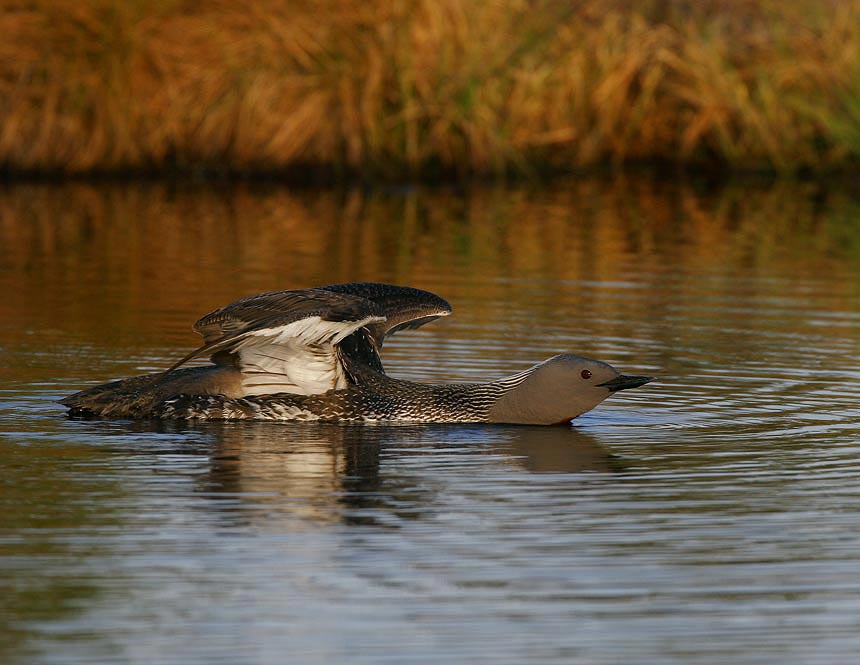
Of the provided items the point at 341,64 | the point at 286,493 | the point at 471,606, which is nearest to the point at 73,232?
the point at 341,64

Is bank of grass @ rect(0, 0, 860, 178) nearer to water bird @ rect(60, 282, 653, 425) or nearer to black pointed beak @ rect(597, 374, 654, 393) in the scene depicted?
water bird @ rect(60, 282, 653, 425)

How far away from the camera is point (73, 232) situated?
56.5 ft

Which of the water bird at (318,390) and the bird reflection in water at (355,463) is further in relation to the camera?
the water bird at (318,390)

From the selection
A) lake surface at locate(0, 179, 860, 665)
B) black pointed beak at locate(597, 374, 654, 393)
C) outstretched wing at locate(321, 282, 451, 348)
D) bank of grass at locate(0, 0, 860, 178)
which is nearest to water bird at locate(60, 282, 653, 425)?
black pointed beak at locate(597, 374, 654, 393)

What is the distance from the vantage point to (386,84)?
891 inches

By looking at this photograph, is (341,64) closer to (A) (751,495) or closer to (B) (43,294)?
(B) (43,294)

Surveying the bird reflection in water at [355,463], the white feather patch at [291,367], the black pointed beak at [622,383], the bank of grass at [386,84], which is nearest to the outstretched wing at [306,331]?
the white feather patch at [291,367]

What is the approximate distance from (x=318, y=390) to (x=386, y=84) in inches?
557

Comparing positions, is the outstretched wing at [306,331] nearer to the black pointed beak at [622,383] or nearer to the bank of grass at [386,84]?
the black pointed beak at [622,383]

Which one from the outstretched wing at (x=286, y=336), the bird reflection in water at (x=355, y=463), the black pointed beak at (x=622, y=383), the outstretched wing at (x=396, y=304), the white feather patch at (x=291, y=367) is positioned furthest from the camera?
the outstretched wing at (x=396, y=304)

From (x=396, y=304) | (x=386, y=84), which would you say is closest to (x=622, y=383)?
(x=396, y=304)

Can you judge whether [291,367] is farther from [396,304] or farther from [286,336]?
[396,304]

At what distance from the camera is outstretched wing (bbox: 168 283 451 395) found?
8273 millimetres

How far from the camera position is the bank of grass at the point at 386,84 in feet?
72.5
